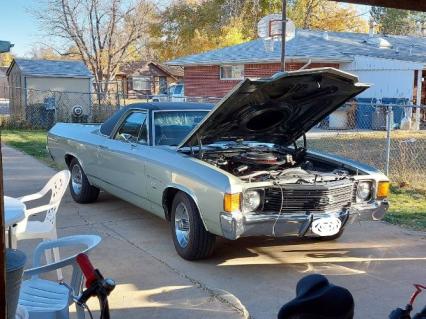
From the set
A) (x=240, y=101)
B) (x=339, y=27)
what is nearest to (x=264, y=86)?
(x=240, y=101)

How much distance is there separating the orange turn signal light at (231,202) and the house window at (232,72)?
785 inches

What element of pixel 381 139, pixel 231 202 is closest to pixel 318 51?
pixel 381 139

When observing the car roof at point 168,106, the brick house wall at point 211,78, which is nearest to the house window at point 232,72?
the brick house wall at point 211,78

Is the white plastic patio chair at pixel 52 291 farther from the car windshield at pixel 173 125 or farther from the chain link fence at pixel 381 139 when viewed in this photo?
the chain link fence at pixel 381 139

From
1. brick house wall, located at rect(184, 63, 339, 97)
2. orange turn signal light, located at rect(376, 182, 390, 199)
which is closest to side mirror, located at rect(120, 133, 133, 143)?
orange turn signal light, located at rect(376, 182, 390, 199)

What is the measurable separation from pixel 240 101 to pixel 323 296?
143 inches

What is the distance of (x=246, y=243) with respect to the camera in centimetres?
572

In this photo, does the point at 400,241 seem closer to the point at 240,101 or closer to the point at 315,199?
the point at 315,199

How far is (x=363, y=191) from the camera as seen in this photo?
5.24 m

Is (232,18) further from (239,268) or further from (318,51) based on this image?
(239,268)

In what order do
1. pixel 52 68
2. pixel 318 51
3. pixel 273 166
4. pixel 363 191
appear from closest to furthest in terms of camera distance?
pixel 363 191, pixel 273 166, pixel 318 51, pixel 52 68

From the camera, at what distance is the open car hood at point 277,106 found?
190 inches

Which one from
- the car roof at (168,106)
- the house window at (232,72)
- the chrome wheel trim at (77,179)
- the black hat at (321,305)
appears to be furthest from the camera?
the house window at (232,72)

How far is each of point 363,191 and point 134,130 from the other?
2789 mm
